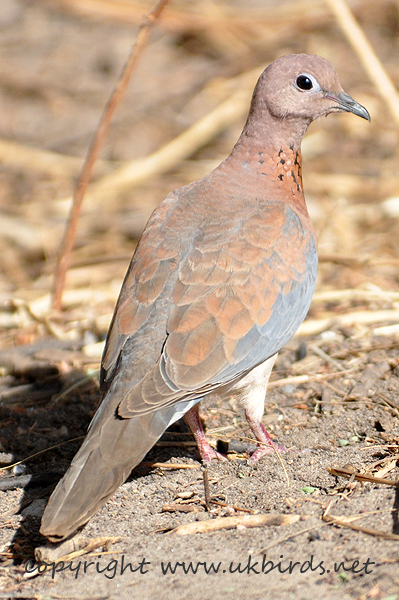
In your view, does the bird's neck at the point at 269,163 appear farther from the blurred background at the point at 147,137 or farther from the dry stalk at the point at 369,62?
the dry stalk at the point at 369,62

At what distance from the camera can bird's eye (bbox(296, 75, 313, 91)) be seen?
13.0 ft

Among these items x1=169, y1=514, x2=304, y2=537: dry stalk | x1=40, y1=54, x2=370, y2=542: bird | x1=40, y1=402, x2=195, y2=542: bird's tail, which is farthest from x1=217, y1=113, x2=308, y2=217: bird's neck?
x1=169, y1=514, x2=304, y2=537: dry stalk

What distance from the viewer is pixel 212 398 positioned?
4.35 metres

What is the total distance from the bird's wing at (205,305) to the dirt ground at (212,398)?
1.99ft

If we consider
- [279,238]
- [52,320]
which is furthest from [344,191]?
[279,238]

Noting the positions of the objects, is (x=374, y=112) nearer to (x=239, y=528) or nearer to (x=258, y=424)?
(x=258, y=424)

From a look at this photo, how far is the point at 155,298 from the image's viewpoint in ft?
10.9

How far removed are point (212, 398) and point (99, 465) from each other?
5.22ft

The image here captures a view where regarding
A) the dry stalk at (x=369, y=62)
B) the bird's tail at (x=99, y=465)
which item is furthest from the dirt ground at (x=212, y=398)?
the dry stalk at (x=369, y=62)

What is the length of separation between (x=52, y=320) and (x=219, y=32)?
17.9ft

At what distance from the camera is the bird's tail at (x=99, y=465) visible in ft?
8.87

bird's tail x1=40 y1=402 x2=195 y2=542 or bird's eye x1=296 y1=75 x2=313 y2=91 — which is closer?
bird's tail x1=40 y1=402 x2=195 y2=542

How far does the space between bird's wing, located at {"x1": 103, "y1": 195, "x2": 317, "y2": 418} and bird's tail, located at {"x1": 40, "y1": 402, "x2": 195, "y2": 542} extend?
75mm

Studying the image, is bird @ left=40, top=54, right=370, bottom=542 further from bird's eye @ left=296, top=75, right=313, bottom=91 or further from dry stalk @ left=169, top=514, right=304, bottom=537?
dry stalk @ left=169, top=514, right=304, bottom=537
